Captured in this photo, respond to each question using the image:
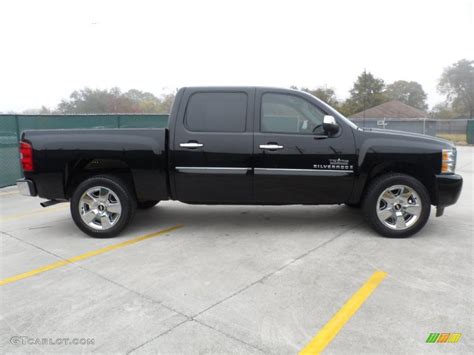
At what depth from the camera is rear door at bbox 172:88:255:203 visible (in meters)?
4.79

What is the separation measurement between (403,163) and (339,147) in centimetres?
91

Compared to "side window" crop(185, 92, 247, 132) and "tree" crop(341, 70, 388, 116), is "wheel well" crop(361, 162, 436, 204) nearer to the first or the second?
"side window" crop(185, 92, 247, 132)

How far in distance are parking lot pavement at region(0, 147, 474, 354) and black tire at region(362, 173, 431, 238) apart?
0.18 metres

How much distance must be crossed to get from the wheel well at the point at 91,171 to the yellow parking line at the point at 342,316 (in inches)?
125

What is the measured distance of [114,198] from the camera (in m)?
4.97

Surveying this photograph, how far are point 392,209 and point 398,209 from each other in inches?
3.1

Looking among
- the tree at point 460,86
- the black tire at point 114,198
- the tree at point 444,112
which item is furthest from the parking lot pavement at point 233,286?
the tree at point 460,86

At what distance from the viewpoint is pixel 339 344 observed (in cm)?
265

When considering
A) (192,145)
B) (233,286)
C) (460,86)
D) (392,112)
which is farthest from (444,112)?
(233,286)

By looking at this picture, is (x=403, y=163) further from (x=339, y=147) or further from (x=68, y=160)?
(x=68, y=160)

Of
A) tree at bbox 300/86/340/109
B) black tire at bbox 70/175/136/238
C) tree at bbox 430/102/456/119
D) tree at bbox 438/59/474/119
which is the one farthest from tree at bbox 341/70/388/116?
black tire at bbox 70/175/136/238

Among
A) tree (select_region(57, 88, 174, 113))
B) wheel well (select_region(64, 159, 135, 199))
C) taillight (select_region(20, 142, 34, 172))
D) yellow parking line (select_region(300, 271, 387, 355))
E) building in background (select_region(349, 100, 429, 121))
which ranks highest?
tree (select_region(57, 88, 174, 113))

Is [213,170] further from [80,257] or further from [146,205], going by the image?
[146,205]

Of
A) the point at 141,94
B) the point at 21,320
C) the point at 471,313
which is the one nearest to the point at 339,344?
the point at 471,313
